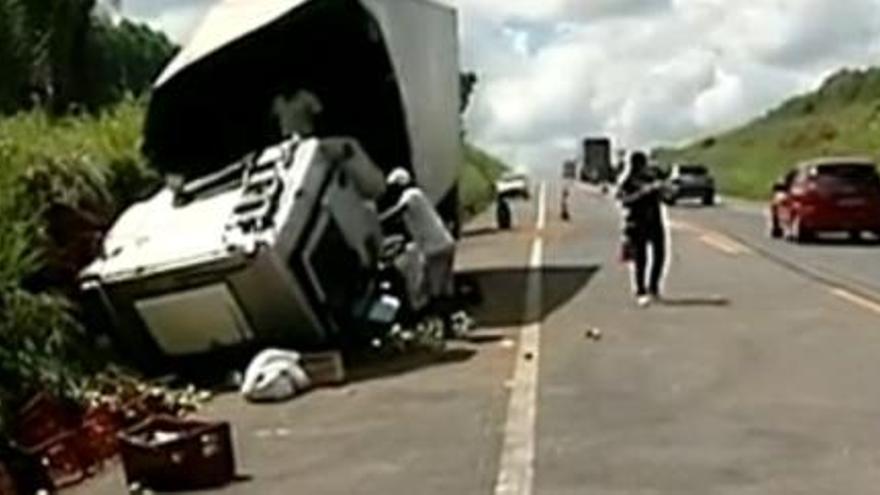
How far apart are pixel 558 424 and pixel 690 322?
331 inches

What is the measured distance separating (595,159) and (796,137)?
13803 millimetres

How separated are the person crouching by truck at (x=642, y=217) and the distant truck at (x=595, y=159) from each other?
93.5 m

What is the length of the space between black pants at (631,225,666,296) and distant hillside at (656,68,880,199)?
64771mm

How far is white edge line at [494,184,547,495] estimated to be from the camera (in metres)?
12.5

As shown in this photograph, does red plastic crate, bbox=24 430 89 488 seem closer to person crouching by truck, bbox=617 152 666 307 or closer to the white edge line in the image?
the white edge line

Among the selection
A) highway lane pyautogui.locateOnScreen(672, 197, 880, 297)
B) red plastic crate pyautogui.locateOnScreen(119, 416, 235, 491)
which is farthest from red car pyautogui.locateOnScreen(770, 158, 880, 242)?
red plastic crate pyautogui.locateOnScreen(119, 416, 235, 491)

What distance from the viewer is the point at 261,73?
27.5 metres

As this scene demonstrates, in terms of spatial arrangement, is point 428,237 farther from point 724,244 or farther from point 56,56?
point 724,244

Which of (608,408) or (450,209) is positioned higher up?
(450,209)

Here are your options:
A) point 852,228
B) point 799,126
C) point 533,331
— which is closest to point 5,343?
point 533,331

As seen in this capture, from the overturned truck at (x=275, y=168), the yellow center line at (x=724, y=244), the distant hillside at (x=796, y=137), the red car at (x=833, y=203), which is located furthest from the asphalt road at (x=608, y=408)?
the distant hillside at (x=796, y=137)

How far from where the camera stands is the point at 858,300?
85.5ft

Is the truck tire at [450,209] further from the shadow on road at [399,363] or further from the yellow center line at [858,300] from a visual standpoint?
the shadow on road at [399,363]

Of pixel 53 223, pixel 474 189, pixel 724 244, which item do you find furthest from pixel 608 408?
pixel 474 189
